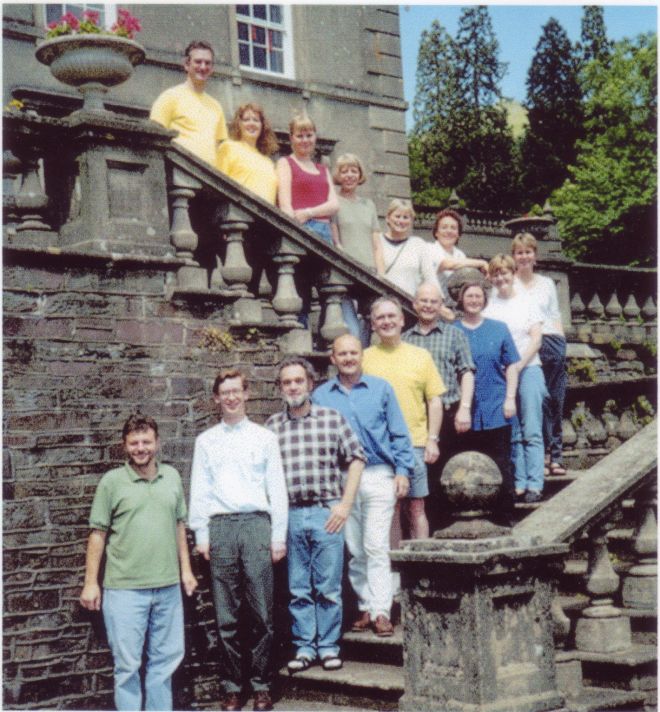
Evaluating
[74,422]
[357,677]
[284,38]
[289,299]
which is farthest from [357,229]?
[284,38]

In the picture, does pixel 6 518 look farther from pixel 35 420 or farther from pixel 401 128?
pixel 401 128

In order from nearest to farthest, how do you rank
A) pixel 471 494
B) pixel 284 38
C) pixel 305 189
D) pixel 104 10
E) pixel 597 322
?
pixel 471 494 → pixel 305 189 → pixel 597 322 → pixel 104 10 → pixel 284 38

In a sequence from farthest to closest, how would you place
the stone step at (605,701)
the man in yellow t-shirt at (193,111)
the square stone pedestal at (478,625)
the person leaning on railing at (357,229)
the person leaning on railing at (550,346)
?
the person leaning on railing at (550,346), the person leaning on railing at (357,229), the man in yellow t-shirt at (193,111), the stone step at (605,701), the square stone pedestal at (478,625)

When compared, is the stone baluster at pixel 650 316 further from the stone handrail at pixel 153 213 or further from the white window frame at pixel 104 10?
the white window frame at pixel 104 10

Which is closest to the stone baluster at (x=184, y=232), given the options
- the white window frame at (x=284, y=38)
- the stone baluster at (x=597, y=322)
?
the stone baluster at (x=597, y=322)

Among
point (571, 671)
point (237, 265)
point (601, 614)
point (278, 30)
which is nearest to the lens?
point (571, 671)

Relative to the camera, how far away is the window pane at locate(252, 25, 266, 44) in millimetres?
16656

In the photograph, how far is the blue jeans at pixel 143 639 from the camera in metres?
5.94

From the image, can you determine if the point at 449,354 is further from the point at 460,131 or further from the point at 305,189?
the point at 460,131

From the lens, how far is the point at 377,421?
21.5ft

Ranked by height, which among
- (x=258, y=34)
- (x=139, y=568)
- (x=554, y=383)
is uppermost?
(x=258, y=34)

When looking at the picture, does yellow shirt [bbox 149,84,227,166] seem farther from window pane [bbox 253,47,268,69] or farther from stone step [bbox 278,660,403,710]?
window pane [bbox 253,47,268,69]

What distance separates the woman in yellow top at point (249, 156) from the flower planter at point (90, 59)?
0.94m

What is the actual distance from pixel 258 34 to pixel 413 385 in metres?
10.9
